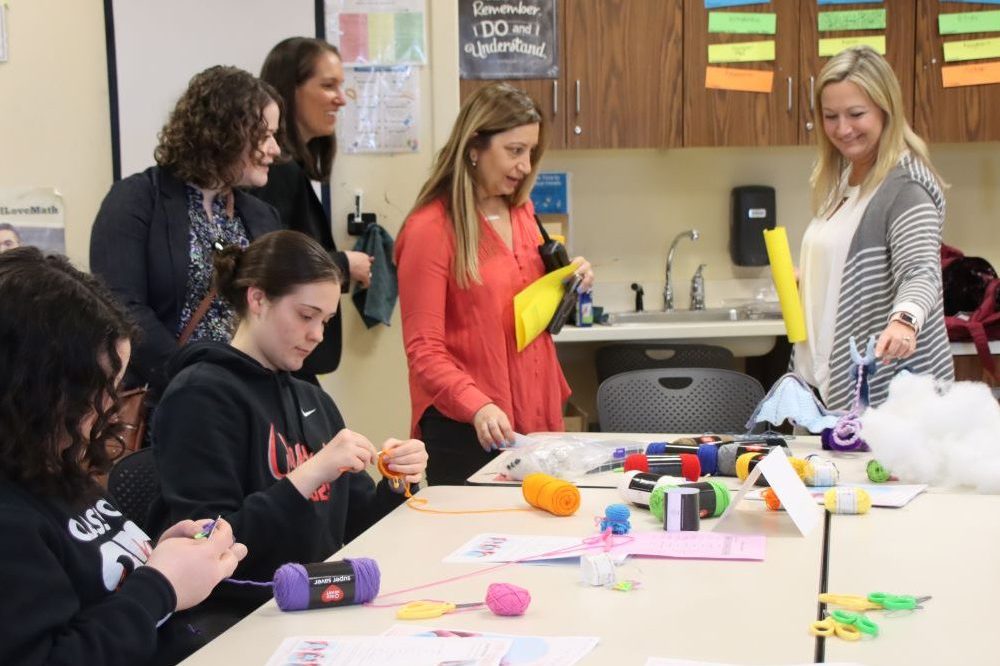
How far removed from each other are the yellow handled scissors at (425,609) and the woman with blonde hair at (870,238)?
4.69 ft

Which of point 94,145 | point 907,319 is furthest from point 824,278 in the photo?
point 94,145

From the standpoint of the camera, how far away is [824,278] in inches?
109

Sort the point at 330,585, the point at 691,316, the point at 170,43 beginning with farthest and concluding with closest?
the point at 691,316, the point at 170,43, the point at 330,585

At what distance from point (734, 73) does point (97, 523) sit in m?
3.24

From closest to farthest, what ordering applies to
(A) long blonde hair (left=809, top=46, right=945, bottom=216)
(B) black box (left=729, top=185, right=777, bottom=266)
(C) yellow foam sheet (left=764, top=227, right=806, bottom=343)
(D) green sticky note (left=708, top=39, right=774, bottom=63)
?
(A) long blonde hair (left=809, top=46, right=945, bottom=216) → (C) yellow foam sheet (left=764, top=227, right=806, bottom=343) → (D) green sticky note (left=708, top=39, right=774, bottom=63) → (B) black box (left=729, top=185, right=777, bottom=266)

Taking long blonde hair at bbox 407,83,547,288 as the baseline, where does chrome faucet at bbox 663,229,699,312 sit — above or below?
below

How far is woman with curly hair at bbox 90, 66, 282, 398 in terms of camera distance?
2463 mm

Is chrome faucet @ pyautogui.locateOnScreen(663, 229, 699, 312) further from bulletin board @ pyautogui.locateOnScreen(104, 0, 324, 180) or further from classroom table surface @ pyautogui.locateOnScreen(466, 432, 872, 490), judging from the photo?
classroom table surface @ pyautogui.locateOnScreen(466, 432, 872, 490)

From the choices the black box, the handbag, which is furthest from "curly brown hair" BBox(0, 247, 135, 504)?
the black box

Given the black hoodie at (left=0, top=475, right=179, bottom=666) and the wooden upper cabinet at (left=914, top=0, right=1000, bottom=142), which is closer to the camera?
the black hoodie at (left=0, top=475, right=179, bottom=666)

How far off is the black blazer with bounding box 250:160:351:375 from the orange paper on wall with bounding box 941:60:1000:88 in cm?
232

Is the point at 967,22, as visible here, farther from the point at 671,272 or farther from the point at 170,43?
the point at 170,43

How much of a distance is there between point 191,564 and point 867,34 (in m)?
3.51

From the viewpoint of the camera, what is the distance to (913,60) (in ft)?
13.5
